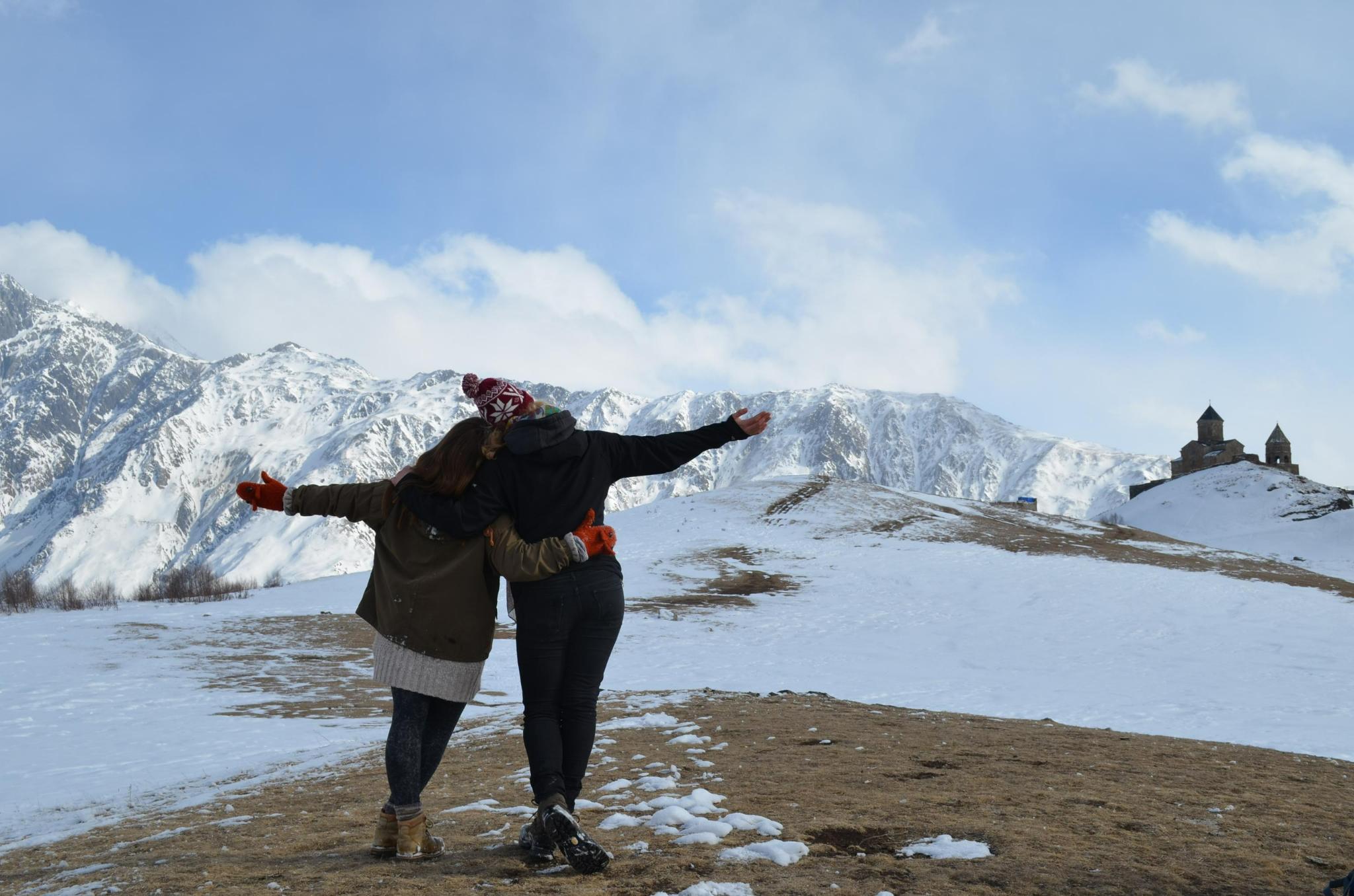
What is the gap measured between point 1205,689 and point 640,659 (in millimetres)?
11036

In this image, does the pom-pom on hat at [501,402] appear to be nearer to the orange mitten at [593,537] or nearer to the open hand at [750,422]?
the orange mitten at [593,537]

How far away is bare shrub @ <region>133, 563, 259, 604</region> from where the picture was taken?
30.4 metres

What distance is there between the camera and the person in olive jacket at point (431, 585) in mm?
4316

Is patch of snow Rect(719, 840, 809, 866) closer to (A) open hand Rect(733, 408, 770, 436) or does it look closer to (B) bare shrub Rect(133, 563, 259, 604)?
(A) open hand Rect(733, 408, 770, 436)

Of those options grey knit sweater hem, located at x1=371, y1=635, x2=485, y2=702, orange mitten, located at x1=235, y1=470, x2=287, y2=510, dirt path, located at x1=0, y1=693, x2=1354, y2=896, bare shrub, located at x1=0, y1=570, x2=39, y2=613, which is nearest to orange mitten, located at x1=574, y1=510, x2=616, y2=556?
grey knit sweater hem, located at x1=371, y1=635, x2=485, y2=702

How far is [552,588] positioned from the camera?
4316mm

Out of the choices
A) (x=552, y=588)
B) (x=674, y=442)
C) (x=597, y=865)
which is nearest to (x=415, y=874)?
(x=597, y=865)

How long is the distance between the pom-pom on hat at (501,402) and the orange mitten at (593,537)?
65 centimetres

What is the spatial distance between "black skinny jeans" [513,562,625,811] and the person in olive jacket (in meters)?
0.12

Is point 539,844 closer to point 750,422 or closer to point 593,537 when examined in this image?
point 593,537

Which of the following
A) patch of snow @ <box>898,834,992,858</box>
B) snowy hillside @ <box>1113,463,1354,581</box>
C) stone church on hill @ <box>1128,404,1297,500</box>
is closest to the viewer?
patch of snow @ <box>898,834,992,858</box>

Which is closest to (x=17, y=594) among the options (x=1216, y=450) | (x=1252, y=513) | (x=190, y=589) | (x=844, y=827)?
(x=190, y=589)

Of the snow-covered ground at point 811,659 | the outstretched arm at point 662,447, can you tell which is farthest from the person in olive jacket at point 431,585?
the snow-covered ground at point 811,659

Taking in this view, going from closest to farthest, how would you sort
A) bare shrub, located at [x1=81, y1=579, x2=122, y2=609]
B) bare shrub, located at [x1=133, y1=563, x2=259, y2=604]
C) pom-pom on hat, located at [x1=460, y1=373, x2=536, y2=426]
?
pom-pom on hat, located at [x1=460, y1=373, x2=536, y2=426] < bare shrub, located at [x1=81, y1=579, x2=122, y2=609] < bare shrub, located at [x1=133, y1=563, x2=259, y2=604]
